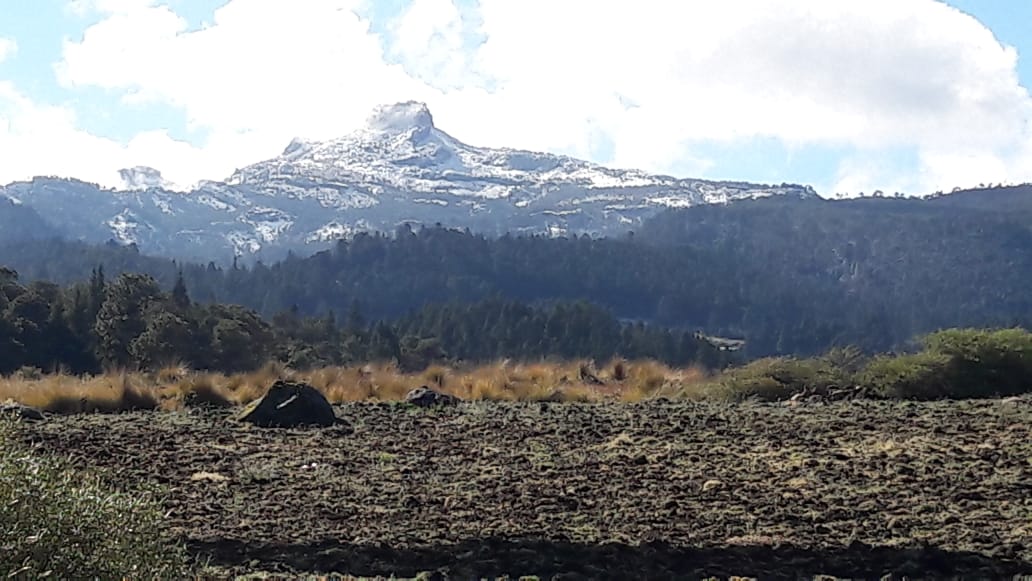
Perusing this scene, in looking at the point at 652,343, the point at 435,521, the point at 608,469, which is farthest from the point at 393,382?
the point at 652,343

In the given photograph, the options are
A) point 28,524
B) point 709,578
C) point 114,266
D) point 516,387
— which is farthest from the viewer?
point 114,266

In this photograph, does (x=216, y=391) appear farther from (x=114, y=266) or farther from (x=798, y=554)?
(x=114, y=266)

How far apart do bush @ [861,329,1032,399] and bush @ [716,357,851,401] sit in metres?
0.65

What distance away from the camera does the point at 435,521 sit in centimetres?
909

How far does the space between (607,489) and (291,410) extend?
573 cm

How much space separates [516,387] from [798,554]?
459 inches

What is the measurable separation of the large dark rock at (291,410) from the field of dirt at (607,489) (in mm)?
417

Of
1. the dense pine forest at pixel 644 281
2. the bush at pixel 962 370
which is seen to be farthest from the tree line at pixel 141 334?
the dense pine forest at pixel 644 281

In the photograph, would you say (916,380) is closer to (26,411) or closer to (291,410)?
(291,410)

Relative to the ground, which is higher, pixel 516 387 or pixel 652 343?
pixel 516 387

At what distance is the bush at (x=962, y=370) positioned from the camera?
15594 millimetres

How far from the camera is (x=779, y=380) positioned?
55.0 ft

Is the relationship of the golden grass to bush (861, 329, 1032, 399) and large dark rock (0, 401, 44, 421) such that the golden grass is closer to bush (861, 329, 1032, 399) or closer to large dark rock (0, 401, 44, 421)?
large dark rock (0, 401, 44, 421)

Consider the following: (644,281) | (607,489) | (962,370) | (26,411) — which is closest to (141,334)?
(26,411)
